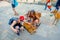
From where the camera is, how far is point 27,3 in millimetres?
1132

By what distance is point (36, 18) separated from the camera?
42.6 inches

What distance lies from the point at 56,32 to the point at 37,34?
0.14 meters

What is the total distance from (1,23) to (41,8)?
332mm

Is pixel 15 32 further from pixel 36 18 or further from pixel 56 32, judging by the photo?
pixel 56 32

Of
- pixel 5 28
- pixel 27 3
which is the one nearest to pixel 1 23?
pixel 5 28

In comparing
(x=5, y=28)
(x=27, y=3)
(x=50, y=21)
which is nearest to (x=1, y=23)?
(x=5, y=28)

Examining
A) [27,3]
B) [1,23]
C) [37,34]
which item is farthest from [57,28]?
[1,23]

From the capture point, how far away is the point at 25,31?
105 cm

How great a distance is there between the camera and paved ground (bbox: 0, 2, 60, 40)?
1031 mm

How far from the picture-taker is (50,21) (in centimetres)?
110

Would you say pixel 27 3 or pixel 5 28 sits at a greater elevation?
pixel 27 3

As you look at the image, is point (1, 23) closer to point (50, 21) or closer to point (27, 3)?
point (27, 3)

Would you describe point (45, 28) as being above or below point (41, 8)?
below

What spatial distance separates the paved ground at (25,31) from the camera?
3.38 feet
